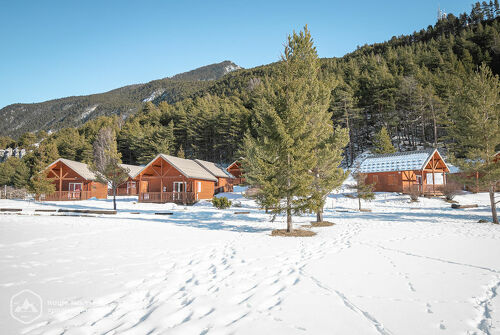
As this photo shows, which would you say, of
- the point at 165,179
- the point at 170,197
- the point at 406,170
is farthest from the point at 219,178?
the point at 406,170

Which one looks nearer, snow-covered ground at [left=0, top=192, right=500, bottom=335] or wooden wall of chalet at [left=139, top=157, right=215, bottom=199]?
snow-covered ground at [left=0, top=192, right=500, bottom=335]

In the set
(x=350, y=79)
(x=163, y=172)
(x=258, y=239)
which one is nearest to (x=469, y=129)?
(x=258, y=239)

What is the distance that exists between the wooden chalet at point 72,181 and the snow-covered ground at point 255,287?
2847cm

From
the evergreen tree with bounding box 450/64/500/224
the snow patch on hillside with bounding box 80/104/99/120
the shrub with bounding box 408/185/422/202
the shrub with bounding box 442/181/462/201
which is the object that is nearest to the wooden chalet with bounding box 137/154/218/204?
the shrub with bounding box 408/185/422/202

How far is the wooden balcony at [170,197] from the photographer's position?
2812cm

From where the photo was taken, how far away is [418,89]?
4531 cm

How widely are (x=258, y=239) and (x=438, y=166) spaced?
115 feet

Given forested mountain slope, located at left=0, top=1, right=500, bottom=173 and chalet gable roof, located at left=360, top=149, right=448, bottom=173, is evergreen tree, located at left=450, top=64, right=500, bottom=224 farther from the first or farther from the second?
forested mountain slope, located at left=0, top=1, right=500, bottom=173

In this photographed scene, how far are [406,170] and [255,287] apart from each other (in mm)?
31861

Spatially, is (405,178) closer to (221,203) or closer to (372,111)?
(221,203)

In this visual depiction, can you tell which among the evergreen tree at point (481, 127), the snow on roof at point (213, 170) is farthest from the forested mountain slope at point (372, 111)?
the evergreen tree at point (481, 127)

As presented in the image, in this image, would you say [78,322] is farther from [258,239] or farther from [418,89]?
[418,89]

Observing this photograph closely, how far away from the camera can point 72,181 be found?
3525 centimetres

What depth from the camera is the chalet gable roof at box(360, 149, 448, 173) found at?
30.7 metres
